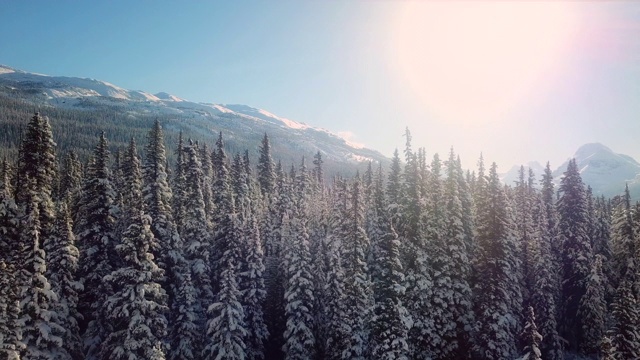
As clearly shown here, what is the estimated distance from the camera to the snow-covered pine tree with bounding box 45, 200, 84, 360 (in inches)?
1252

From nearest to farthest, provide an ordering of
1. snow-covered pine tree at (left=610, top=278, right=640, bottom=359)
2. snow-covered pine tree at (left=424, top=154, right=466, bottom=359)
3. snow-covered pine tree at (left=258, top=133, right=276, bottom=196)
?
snow-covered pine tree at (left=610, top=278, right=640, bottom=359) → snow-covered pine tree at (left=424, top=154, right=466, bottom=359) → snow-covered pine tree at (left=258, top=133, right=276, bottom=196)

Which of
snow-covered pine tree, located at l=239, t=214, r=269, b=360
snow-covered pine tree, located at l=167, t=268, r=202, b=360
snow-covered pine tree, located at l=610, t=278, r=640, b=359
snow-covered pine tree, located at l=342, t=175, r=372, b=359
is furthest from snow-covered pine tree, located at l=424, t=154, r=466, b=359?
snow-covered pine tree, located at l=167, t=268, r=202, b=360

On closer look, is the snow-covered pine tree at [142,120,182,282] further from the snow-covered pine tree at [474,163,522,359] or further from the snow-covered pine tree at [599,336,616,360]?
the snow-covered pine tree at [599,336,616,360]

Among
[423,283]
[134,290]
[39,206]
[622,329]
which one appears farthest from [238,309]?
[622,329]

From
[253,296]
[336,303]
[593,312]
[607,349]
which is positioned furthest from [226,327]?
[593,312]

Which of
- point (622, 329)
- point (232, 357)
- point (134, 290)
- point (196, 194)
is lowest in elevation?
point (232, 357)

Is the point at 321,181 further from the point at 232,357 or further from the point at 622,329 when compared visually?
the point at 622,329

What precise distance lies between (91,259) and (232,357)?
606 inches

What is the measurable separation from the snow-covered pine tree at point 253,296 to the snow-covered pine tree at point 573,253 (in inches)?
Answer: 1333

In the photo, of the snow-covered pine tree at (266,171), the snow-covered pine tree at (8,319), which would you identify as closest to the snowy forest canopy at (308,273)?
the snow-covered pine tree at (8,319)

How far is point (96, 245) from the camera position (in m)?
36.7

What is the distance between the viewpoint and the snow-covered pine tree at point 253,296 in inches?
1751

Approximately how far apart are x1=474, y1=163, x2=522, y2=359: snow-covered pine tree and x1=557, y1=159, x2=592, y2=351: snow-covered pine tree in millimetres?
10292

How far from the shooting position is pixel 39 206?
37.1 m
